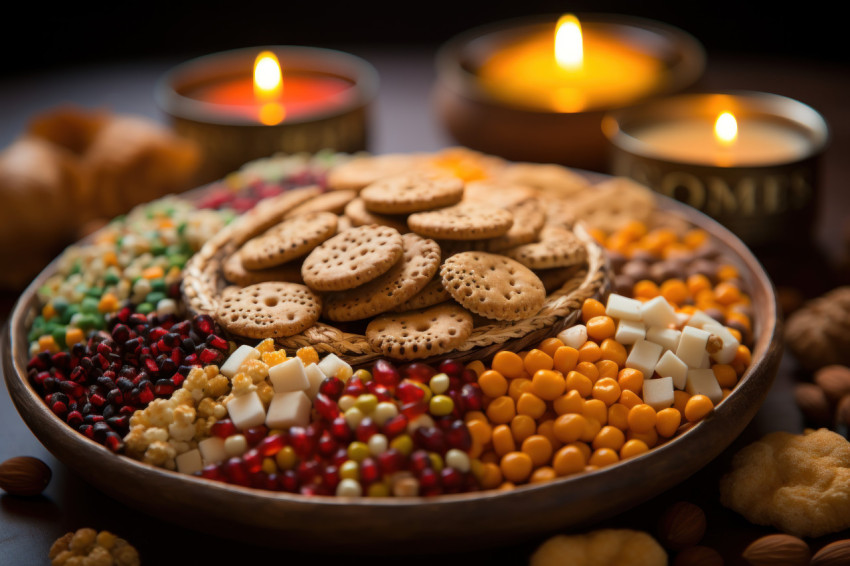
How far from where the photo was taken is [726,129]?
2.99 m

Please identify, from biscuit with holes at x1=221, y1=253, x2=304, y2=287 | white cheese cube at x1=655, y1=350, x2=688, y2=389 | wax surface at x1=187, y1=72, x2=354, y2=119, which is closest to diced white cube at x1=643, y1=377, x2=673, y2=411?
white cheese cube at x1=655, y1=350, x2=688, y2=389

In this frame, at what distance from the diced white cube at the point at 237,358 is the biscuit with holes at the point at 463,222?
1.60 ft

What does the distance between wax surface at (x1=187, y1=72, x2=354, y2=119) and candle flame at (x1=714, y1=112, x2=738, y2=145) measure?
1.41 metres

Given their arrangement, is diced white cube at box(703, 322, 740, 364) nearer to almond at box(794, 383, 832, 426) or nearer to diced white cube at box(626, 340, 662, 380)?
diced white cube at box(626, 340, 662, 380)

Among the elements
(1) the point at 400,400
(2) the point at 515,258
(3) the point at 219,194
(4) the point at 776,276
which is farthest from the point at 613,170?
(1) the point at 400,400

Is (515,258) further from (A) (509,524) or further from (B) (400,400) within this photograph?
(A) (509,524)

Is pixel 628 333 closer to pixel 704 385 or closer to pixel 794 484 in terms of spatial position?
pixel 704 385

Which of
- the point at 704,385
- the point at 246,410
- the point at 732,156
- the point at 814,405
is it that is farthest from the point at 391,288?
the point at 732,156

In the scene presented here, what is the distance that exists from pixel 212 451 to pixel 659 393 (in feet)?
3.13

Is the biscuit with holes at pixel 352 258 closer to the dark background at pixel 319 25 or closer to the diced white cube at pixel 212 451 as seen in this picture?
the diced white cube at pixel 212 451

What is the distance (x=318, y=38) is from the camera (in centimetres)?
479

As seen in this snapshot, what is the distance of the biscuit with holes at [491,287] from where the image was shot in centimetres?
186

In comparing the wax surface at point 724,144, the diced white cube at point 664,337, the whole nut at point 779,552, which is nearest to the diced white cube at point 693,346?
the diced white cube at point 664,337

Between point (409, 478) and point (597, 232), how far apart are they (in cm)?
135
